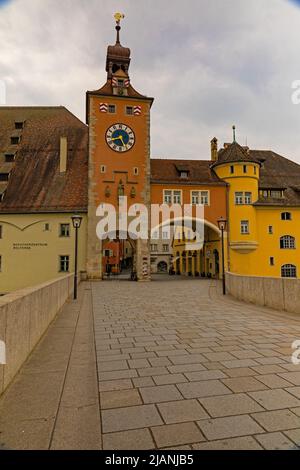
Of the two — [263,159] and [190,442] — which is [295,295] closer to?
[190,442]

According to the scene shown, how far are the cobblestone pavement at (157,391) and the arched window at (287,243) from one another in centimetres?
2830

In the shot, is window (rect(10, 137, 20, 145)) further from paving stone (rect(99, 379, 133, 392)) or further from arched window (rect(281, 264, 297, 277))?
paving stone (rect(99, 379, 133, 392))

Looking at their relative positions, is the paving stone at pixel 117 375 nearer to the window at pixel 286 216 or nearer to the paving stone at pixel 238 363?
the paving stone at pixel 238 363

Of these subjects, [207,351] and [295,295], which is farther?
[295,295]

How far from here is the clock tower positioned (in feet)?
98.9

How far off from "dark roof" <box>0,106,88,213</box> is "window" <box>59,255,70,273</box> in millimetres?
4406

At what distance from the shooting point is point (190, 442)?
3.13 meters

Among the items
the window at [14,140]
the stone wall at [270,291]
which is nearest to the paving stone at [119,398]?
the stone wall at [270,291]

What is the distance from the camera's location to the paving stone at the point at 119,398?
13.2 ft

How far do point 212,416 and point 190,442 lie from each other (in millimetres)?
617

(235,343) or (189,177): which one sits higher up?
(189,177)

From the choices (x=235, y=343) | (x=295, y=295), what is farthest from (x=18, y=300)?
(x=295, y=295)

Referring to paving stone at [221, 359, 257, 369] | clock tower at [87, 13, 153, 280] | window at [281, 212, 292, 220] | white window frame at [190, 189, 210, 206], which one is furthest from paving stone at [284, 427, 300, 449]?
window at [281, 212, 292, 220]

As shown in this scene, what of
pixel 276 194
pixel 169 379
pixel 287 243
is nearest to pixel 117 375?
pixel 169 379
